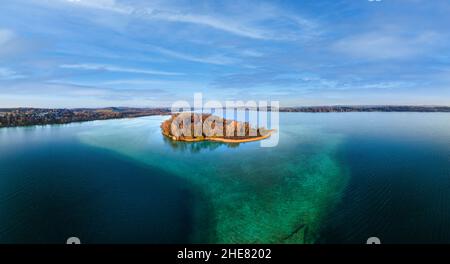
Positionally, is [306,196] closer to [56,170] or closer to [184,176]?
[184,176]

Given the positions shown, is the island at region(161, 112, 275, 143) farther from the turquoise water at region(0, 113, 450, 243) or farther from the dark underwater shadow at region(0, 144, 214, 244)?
the dark underwater shadow at region(0, 144, 214, 244)

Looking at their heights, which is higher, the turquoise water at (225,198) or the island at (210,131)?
the island at (210,131)

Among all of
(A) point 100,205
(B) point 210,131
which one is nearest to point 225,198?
(A) point 100,205

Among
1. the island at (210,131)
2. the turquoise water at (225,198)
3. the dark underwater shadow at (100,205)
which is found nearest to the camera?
the dark underwater shadow at (100,205)

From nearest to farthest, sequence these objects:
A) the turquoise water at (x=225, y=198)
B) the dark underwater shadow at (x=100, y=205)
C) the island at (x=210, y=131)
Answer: the dark underwater shadow at (x=100, y=205), the turquoise water at (x=225, y=198), the island at (x=210, y=131)

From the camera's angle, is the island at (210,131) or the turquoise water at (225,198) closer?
the turquoise water at (225,198)

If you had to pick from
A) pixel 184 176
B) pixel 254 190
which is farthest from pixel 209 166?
pixel 254 190

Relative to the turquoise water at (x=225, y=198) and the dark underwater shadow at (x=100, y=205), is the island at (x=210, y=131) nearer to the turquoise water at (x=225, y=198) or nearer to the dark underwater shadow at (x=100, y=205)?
the turquoise water at (x=225, y=198)

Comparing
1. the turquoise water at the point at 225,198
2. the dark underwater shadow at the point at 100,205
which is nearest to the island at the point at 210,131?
the turquoise water at the point at 225,198

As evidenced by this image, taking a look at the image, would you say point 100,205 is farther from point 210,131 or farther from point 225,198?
point 210,131
